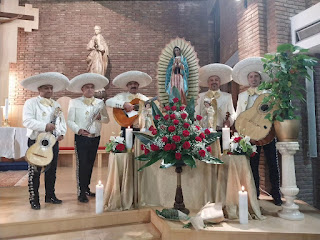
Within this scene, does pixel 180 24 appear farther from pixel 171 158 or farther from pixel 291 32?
pixel 171 158

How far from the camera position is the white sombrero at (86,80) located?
142 inches

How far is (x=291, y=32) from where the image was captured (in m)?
4.39

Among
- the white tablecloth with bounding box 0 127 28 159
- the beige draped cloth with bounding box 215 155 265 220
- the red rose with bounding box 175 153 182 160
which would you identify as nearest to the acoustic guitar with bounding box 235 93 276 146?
the beige draped cloth with bounding box 215 155 265 220

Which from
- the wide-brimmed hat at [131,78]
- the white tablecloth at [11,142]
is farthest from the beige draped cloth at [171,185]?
the white tablecloth at [11,142]

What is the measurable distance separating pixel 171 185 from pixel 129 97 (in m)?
1.34

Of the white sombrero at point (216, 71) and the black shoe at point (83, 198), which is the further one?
the white sombrero at point (216, 71)

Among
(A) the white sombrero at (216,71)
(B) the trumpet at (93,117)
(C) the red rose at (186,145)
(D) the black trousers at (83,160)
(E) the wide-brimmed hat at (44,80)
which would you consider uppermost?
(A) the white sombrero at (216,71)

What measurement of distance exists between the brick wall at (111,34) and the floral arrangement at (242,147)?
5814 millimetres

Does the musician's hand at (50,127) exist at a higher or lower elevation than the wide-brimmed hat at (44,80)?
lower

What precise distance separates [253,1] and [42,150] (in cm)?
405

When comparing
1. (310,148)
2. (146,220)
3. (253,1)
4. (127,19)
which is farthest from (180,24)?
(146,220)

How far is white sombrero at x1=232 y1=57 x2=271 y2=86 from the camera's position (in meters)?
3.61

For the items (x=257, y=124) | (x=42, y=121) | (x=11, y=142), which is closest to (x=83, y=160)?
(x=42, y=121)

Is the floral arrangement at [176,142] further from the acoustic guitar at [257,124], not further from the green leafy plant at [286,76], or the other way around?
the green leafy plant at [286,76]
